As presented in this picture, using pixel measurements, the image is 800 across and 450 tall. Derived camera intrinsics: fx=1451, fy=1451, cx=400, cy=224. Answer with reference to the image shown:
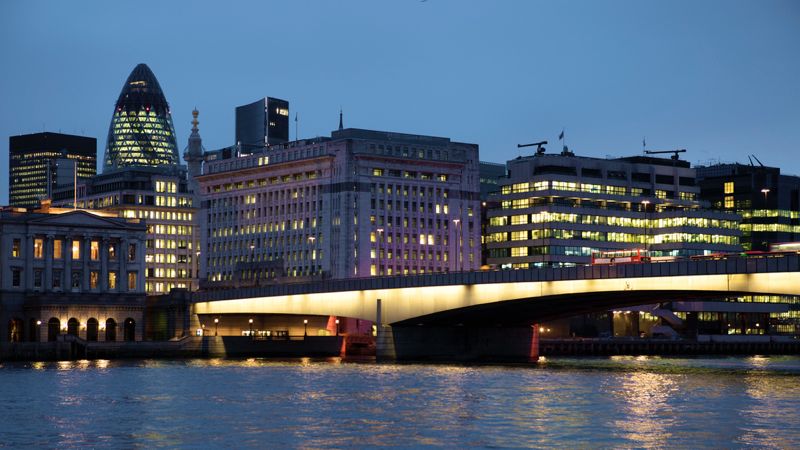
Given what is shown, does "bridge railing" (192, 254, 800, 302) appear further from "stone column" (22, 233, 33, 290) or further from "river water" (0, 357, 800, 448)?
"stone column" (22, 233, 33, 290)

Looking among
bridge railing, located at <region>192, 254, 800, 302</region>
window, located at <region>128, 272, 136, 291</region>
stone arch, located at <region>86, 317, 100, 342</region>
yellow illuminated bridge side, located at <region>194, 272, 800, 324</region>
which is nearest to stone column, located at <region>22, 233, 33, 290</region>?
stone arch, located at <region>86, 317, 100, 342</region>

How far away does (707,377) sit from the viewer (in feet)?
413

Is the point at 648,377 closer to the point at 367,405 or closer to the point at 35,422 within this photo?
the point at 367,405

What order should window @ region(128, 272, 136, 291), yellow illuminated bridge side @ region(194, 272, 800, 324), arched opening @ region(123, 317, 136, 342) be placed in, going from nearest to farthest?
yellow illuminated bridge side @ region(194, 272, 800, 324) → arched opening @ region(123, 317, 136, 342) → window @ region(128, 272, 136, 291)

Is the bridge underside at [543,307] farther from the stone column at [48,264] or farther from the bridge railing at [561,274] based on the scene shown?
the stone column at [48,264]

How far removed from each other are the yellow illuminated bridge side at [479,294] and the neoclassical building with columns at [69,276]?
1241 cm

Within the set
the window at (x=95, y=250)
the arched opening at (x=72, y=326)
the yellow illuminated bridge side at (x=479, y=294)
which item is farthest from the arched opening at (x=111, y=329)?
the yellow illuminated bridge side at (x=479, y=294)

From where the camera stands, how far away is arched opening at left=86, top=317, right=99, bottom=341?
190 m

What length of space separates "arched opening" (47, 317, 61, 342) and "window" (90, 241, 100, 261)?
11781 millimetres

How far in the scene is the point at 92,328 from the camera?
191 meters

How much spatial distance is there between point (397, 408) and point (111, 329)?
11232 cm

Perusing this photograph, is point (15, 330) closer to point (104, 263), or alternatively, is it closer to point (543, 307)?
point (104, 263)

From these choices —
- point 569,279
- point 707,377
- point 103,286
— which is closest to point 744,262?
point 707,377

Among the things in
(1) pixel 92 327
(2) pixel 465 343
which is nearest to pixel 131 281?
(1) pixel 92 327
